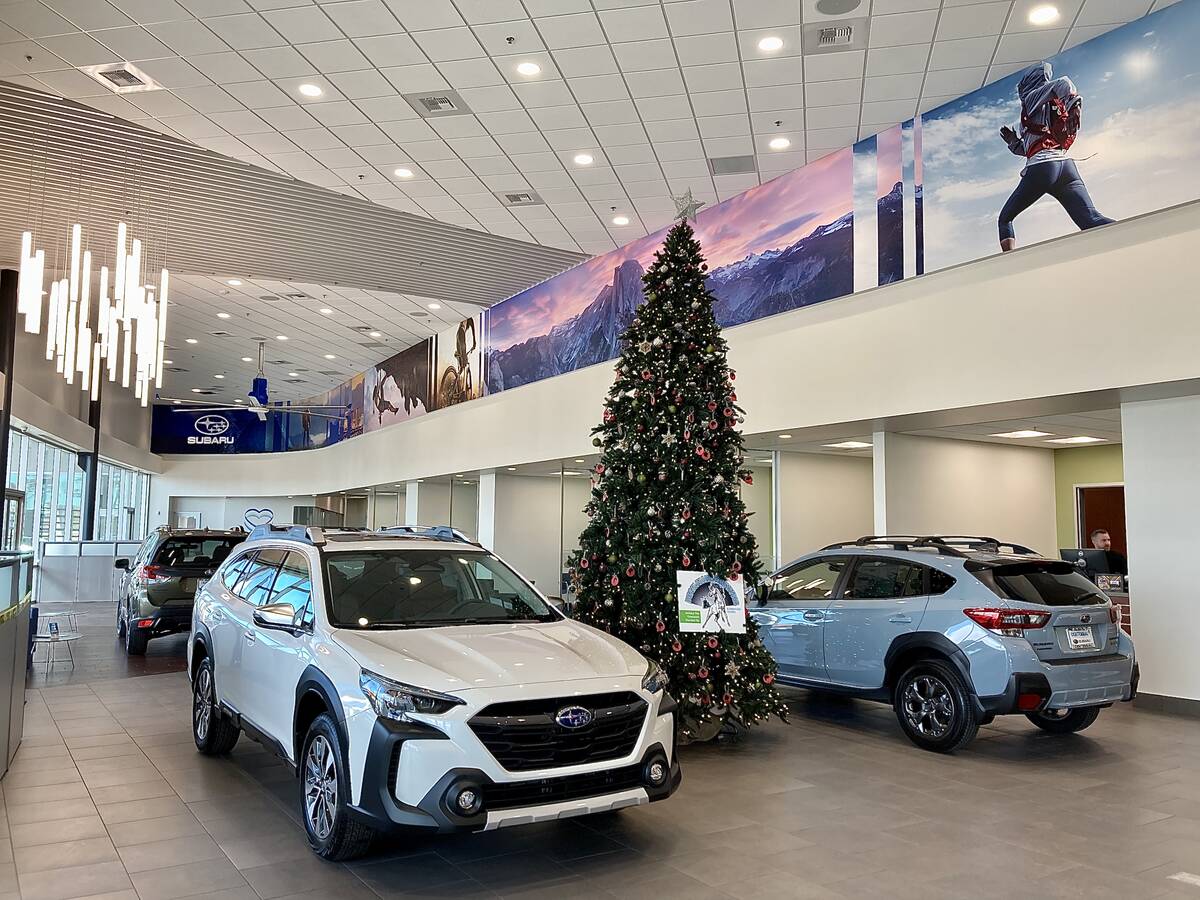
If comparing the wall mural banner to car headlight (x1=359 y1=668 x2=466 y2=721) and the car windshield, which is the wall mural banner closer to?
the car windshield

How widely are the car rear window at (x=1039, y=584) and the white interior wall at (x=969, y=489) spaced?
14.0 feet

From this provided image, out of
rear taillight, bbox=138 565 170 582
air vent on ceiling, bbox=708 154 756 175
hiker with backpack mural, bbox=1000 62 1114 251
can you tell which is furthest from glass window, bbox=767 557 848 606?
rear taillight, bbox=138 565 170 582

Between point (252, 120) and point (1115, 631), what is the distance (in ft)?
33.8

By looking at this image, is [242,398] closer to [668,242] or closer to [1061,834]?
[668,242]

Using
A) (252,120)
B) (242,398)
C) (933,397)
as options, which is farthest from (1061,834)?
(242,398)

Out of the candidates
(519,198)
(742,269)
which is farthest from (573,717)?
(519,198)

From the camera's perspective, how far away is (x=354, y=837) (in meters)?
4.03

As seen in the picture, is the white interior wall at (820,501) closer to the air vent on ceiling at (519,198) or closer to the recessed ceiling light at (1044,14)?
the air vent on ceiling at (519,198)

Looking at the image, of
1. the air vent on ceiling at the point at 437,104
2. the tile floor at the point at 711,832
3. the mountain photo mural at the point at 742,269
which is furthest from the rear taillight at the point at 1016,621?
the air vent on ceiling at the point at 437,104

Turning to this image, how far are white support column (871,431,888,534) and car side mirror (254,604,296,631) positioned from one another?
25.7 feet

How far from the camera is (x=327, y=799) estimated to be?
4156mm

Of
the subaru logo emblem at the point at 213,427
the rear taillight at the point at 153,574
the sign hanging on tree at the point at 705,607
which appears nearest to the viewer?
the sign hanging on tree at the point at 705,607

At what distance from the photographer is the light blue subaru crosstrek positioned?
610cm

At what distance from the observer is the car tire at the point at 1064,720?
A: 23.3 ft
